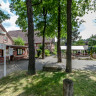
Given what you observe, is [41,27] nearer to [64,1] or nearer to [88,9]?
[64,1]

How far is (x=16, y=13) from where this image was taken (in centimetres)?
1211

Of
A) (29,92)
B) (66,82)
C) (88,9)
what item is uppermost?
(88,9)

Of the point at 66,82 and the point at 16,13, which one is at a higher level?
the point at 16,13

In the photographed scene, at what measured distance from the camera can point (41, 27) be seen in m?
12.9

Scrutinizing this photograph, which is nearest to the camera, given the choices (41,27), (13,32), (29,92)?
(29,92)

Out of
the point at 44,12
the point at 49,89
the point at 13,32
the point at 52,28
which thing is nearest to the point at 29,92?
the point at 49,89

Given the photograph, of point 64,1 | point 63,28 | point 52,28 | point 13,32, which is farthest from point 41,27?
point 13,32

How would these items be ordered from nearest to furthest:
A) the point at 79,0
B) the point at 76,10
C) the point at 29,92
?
the point at 29,92 → the point at 79,0 → the point at 76,10

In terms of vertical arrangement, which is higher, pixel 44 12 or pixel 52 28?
pixel 44 12

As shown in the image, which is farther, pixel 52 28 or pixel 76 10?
pixel 52 28

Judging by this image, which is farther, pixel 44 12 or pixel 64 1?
pixel 44 12

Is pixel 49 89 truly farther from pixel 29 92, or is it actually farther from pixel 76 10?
pixel 76 10

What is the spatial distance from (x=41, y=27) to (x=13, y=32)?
20787 millimetres

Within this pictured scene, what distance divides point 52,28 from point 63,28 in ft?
5.68
